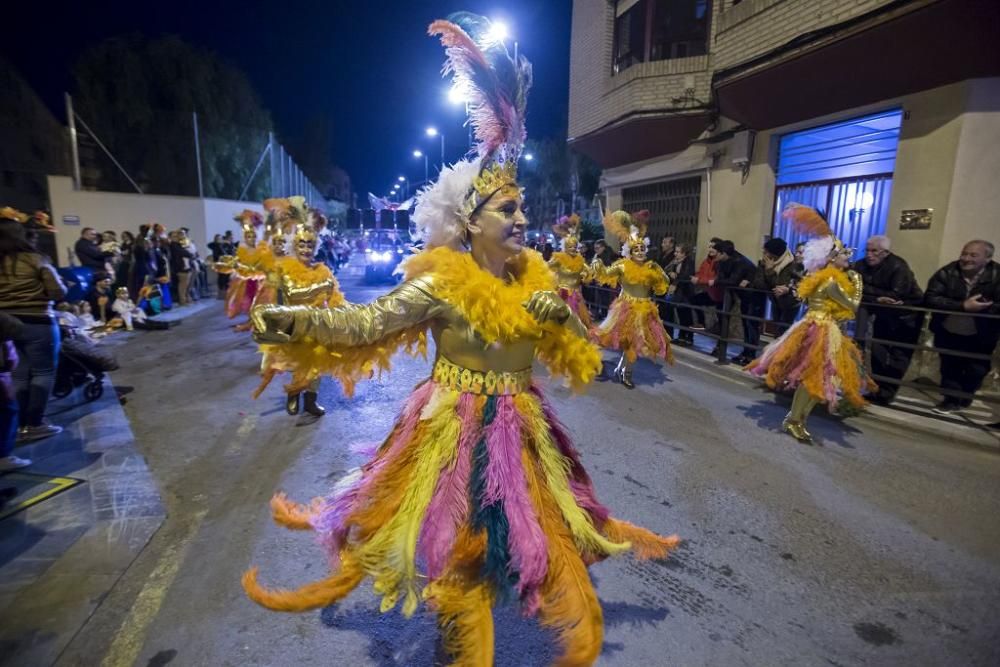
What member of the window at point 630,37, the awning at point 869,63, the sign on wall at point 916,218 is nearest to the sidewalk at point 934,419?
the sign on wall at point 916,218

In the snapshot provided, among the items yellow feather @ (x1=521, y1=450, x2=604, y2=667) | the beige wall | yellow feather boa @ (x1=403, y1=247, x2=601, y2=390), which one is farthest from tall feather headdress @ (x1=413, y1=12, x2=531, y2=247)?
the beige wall

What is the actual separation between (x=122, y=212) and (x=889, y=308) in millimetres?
20864

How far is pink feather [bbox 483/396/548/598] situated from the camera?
1971 millimetres

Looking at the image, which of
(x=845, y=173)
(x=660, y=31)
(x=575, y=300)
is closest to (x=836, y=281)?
(x=575, y=300)

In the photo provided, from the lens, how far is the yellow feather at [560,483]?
2.17 m

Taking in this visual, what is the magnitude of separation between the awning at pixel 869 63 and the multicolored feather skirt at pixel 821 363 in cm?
398

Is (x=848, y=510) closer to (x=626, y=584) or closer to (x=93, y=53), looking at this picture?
(x=626, y=584)

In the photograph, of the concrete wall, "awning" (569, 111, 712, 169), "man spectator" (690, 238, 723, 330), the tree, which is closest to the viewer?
"man spectator" (690, 238, 723, 330)

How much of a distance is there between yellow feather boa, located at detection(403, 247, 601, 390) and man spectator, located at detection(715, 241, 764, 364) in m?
6.02

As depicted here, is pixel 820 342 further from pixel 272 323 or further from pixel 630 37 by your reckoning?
pixel 630 37

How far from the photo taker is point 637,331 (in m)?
6.95

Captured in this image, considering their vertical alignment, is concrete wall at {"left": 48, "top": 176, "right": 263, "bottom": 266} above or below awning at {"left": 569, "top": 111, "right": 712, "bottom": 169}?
below

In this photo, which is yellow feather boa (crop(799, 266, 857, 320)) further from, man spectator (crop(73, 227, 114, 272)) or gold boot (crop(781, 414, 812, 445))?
man spectator (crop(73, 227, 114, 272))

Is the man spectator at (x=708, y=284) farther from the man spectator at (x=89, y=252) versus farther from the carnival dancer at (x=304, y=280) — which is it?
the man spectator at (x=89, y=252)
